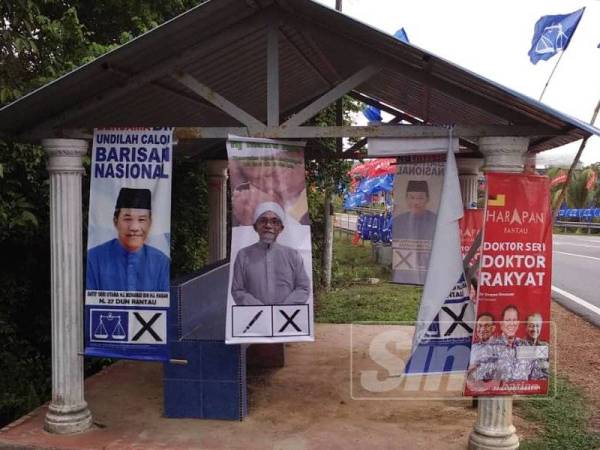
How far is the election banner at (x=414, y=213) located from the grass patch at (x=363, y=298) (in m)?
3.29

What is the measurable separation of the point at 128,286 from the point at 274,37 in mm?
2380

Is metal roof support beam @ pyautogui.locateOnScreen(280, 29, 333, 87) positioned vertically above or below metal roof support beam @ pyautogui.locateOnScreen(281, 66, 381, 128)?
above

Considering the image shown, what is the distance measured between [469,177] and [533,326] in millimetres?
3086

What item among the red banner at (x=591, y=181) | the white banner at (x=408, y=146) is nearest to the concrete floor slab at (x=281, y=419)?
the white banner at (x=408, y=146)

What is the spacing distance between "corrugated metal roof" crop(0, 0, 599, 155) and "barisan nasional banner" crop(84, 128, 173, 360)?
402 mm

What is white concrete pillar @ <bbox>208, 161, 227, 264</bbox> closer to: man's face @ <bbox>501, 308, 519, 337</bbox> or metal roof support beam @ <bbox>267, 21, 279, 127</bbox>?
metal roof support beam @ <bbox>267, 21, 279, 127</bbox>

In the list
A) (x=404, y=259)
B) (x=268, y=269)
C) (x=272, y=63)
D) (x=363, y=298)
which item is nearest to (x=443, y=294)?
(x=268, y=269)

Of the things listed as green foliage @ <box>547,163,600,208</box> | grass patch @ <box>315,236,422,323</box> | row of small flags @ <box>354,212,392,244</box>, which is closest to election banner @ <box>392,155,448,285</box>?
grass patch @ <box>315,236,422,323</box>

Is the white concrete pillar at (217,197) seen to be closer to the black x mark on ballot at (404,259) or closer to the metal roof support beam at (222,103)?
the black x mark on ballot at (404,259)

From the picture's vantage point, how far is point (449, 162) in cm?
486

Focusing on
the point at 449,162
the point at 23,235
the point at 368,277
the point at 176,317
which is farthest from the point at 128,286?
the point at 368,277

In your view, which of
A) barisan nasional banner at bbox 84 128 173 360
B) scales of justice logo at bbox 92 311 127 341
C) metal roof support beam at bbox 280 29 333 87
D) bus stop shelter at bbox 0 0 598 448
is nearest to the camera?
bus stop shelter at bbox 0 0 598 448

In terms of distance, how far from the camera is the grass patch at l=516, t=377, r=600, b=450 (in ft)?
17.7

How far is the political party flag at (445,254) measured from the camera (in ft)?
15.8
